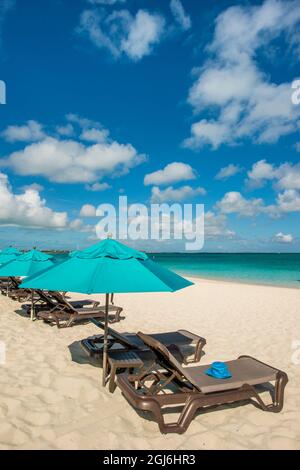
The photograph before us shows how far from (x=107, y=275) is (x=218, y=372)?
6.66 feet

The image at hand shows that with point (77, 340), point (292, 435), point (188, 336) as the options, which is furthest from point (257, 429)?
point (77, 340)

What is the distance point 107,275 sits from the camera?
13.2 feet

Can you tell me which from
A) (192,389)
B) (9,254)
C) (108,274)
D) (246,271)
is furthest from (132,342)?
(246,271)

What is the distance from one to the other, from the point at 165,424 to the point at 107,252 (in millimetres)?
2290

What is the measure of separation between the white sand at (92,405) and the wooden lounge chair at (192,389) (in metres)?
0.21

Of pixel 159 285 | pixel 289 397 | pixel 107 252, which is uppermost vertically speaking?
pixel 107 252

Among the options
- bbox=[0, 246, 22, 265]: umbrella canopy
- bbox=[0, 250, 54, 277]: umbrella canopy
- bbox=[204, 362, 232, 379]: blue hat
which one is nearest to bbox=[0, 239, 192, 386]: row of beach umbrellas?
bbox=[204, 362, 232, 379]: blue hat

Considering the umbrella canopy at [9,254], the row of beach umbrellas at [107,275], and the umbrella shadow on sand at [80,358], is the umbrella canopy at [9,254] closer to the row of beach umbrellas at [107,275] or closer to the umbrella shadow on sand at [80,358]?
the umbrella shadow on sand at [80,358]

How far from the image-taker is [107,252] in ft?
14.4

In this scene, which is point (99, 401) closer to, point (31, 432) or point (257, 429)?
point (31, 432)

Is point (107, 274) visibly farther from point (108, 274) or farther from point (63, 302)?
point (63, 302)

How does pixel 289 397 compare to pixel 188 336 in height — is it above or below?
below

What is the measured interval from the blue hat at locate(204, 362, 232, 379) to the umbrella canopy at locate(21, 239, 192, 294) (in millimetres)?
1228
